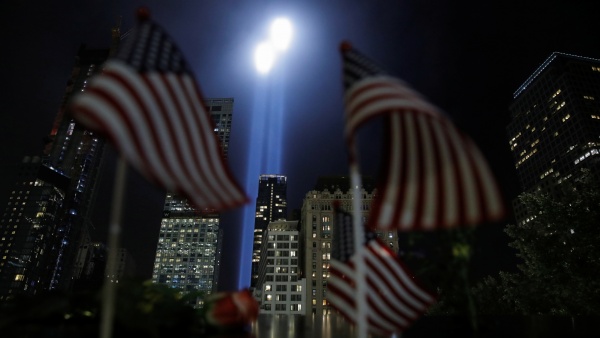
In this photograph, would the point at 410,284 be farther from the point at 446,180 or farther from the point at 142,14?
the point at 142,14

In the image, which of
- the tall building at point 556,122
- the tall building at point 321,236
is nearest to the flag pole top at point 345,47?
the tall building at point 321,236

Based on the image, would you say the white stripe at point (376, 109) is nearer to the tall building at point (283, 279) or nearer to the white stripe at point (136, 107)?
the white stripe at point (136, 107)

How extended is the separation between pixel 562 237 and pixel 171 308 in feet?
101

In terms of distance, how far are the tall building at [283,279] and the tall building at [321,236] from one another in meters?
3.94

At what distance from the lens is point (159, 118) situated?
5754 millimetres

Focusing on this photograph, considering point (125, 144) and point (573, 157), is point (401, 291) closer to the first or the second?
point (125, 144)

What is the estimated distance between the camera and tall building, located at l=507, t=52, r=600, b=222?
150750mm

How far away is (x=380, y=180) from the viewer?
20.4 ft

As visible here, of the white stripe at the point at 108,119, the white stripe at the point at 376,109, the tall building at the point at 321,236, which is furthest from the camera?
the tall building at the point at 321,236

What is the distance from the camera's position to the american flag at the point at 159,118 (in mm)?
5094

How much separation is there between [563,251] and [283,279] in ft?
376

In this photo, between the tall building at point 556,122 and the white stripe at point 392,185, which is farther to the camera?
the tall building at point 556,122

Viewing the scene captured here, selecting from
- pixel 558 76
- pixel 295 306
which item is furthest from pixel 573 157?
pixel 295 306

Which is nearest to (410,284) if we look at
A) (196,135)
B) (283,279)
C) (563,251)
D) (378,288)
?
(378,288)
